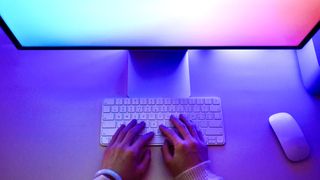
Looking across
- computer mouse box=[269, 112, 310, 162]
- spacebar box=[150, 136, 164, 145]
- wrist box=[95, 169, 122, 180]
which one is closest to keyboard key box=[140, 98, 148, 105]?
spacebar box=[150, 136, 164, 145]

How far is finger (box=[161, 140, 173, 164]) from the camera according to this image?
666mm

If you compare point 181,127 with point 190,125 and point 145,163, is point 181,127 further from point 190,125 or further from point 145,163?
point 145,163

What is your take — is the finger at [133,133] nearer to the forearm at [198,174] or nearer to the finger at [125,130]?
the finger at [125,130]

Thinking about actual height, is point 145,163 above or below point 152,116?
below

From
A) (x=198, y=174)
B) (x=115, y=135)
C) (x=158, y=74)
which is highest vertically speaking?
(x=158, y=74)

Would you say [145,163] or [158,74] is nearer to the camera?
[145,163]

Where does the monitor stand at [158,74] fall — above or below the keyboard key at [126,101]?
above

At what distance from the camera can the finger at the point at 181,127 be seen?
0.69 meters

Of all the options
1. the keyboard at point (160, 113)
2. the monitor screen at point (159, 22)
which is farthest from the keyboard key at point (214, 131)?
the monitor screen at point (159, 22)

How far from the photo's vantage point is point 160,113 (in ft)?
2.40

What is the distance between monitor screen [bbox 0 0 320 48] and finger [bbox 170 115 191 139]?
19 cm

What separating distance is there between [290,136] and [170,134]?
31 centimetres

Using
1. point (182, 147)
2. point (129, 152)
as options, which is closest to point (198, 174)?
point (182, 147)

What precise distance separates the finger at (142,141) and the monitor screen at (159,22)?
0.23 metres
